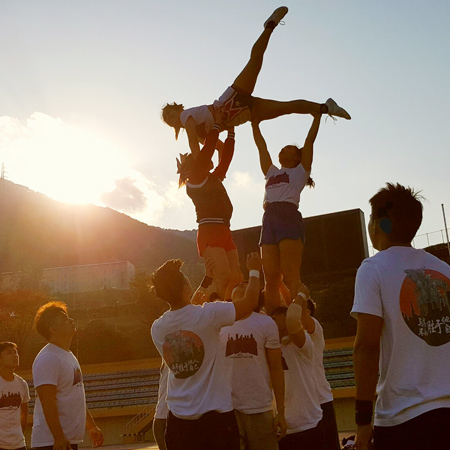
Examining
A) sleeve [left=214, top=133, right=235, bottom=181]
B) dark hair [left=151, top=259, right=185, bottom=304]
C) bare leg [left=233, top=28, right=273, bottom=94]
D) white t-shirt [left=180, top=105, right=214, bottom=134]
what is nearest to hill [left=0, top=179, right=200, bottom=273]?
sleeve [left=214, top=133, right=235, bottom=181]

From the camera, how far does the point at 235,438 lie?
3.52 m

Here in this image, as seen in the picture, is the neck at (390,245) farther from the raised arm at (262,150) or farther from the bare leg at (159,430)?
the raised arm at (262,150)

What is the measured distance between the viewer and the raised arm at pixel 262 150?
5.84 metres

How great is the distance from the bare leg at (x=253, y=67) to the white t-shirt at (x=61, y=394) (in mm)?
3041

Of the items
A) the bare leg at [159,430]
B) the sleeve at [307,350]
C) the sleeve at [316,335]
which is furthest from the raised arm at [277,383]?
the bare leg at [159,430]

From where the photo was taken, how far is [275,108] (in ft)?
19.0

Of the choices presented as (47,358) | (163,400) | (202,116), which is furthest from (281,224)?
(47,358)

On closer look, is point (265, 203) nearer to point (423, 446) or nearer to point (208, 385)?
point (208, 385)

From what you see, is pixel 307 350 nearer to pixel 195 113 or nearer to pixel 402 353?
pixel 402 353

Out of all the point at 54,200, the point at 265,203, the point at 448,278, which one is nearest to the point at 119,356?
the point at 265,203

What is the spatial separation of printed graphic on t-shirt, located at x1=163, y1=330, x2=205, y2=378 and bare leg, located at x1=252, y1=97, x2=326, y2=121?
9.60ft

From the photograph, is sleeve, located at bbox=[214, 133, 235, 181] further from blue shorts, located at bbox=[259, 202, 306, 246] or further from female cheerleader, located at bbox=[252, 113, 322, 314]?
blue shorts, located at bbox=[259, 202, 306, 246]

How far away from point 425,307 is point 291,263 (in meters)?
2.67

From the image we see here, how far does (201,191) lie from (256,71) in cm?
132
